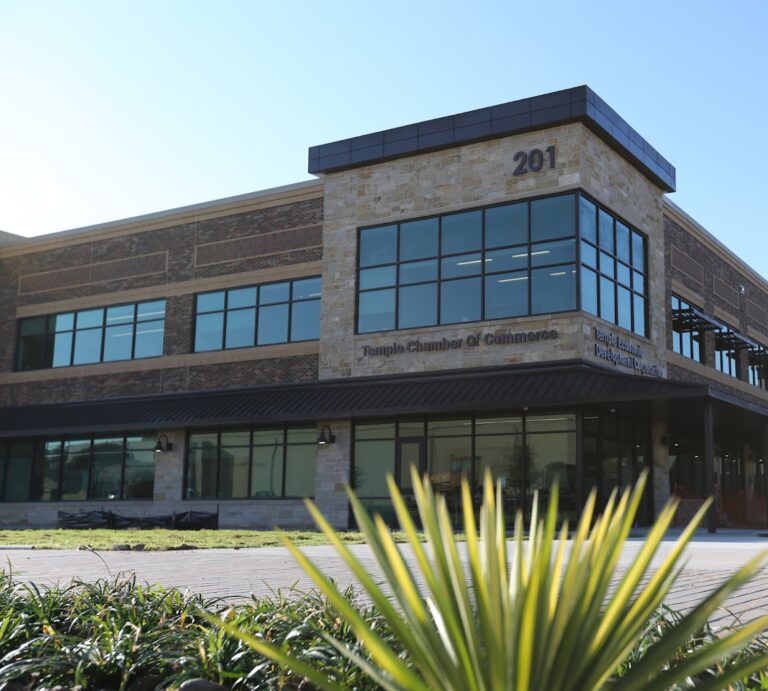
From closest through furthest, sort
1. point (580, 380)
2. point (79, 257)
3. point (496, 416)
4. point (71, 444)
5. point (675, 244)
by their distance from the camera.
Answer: point (580, 380) → point (496, 416) → point (675, 244) → point (71, 444) → point (79, 257)

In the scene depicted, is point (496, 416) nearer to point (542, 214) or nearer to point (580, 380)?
point (580, 380)

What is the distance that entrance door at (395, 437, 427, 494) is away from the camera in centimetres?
2616

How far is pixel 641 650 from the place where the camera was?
3793mm

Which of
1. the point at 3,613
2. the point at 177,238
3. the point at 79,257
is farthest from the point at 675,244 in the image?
the point at 3,613

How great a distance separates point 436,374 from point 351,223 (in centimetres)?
586

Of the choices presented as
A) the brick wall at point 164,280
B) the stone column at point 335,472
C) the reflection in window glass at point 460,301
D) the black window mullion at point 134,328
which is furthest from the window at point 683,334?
the black window mullion at point 134,328

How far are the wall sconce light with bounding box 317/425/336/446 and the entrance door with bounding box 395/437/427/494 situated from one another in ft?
7.09

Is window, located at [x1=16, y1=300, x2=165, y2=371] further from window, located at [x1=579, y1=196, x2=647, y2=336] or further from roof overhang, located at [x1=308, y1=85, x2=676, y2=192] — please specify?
window, located at [x1=579, y1=196, x2=647, y2=336]

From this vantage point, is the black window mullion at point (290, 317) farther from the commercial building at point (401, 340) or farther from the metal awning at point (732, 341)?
the metal awning at point (732, 341)

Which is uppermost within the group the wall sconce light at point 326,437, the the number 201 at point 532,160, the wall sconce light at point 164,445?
the the number 201 at point 532,160

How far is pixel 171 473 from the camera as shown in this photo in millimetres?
30766

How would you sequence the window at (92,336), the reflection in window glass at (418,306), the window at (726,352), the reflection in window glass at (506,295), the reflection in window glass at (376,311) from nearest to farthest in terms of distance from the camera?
the reflection in window glass at (506,295) < the reflection in window glass at (418,306) < the reflection in window glass at (376,311) < the window at (92,336) < the window at (726,352)

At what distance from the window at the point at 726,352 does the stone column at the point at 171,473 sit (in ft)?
63.0

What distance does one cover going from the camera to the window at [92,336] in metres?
33.2
